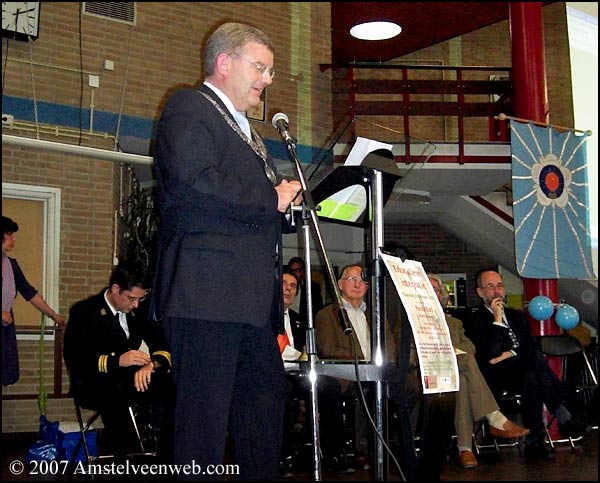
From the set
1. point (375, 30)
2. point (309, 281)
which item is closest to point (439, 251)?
point (375, 30)

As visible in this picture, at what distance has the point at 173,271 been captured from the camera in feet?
6.44

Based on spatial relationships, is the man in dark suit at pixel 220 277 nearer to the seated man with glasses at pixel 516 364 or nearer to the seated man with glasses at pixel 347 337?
the seated man with glasses at pixel 347 337

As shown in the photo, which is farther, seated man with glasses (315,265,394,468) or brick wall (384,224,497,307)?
brick wall (384,224,497,307)

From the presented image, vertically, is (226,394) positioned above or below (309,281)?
below

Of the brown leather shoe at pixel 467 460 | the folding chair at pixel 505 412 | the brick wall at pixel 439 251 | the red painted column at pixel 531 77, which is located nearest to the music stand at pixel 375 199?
the brown leather shoe at pixel 467 460

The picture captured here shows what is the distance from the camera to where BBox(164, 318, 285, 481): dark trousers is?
1.91 metres

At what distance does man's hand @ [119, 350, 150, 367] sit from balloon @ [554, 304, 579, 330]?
3.47 meters

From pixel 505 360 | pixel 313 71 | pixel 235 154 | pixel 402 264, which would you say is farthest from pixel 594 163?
pixel 235 154

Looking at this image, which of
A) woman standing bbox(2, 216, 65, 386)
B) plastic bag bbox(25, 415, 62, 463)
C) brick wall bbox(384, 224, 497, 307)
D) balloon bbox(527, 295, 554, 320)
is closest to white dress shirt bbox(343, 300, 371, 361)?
balloon bbox(527, 295, 554, 320)

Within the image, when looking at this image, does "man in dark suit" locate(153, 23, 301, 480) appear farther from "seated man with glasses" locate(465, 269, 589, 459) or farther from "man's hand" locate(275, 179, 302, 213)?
"seated man with glasses" locate(465, 269, 589, 459)

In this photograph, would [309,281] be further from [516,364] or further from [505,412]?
[505,412]

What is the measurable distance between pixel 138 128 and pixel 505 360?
409 centimetres

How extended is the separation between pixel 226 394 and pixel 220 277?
30 cm

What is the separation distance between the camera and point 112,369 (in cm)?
359
